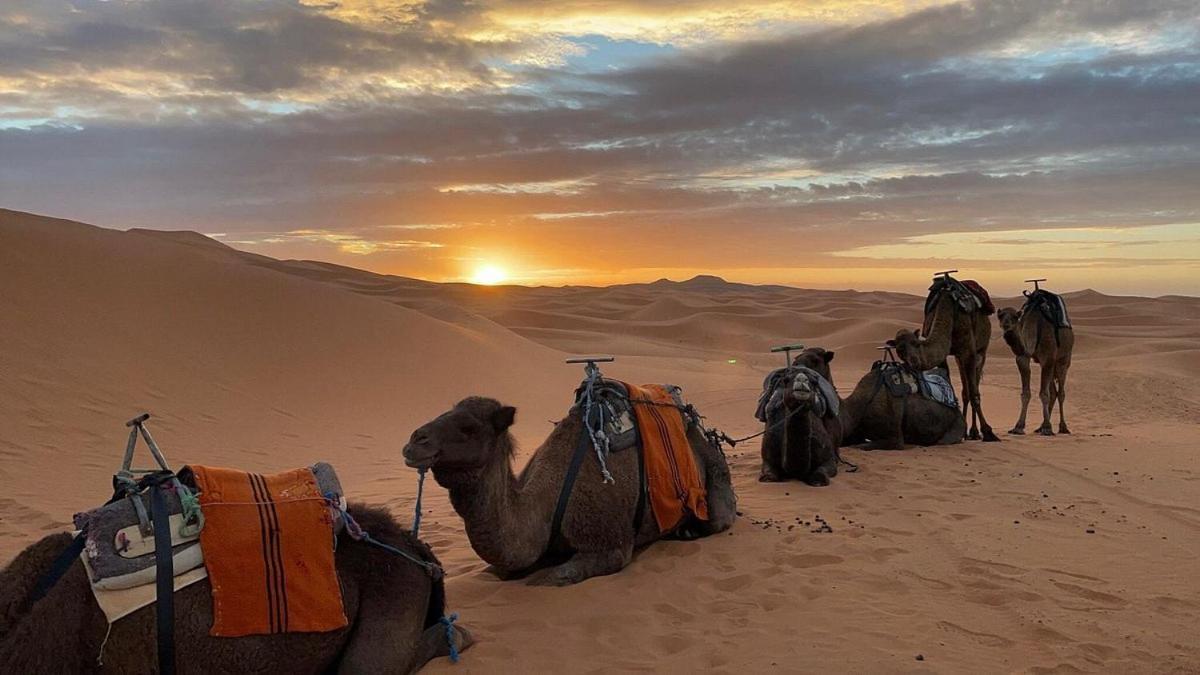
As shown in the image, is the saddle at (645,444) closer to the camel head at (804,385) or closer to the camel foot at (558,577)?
the camel foot at (558,577)

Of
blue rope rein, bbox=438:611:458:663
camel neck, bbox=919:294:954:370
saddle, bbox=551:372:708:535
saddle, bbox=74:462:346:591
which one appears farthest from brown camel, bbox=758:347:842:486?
saddle, bbox=74:462:346:591

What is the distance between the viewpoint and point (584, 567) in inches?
230

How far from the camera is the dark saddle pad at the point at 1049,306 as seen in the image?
14.0 meters

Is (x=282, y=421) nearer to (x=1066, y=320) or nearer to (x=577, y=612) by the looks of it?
(x=577, y=612)

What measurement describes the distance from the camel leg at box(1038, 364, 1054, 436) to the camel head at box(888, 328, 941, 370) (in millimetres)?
3380

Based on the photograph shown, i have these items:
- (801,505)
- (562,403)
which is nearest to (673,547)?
(801,505)

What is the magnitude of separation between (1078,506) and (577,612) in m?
5.74

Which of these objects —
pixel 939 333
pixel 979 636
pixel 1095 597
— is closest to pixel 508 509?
pixel 979 636

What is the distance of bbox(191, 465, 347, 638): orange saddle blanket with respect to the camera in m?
3.66

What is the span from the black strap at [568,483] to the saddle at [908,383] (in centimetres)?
656

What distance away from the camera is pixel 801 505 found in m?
8.20

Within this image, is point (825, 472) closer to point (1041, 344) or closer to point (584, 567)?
point (584, 567)

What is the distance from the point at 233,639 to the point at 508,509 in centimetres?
194

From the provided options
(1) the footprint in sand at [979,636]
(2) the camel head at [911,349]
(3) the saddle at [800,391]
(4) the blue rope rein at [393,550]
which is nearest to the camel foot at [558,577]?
(4) the blue rope rein at [393,550]
